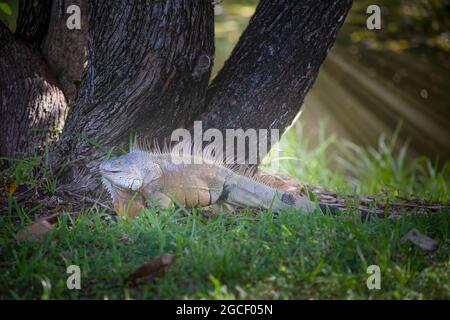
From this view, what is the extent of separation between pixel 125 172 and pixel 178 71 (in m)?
0.94

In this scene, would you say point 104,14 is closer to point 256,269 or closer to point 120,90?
point 120,90

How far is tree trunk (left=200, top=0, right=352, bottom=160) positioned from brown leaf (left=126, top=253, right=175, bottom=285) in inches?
72.2

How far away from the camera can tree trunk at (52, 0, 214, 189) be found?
4.91 metres

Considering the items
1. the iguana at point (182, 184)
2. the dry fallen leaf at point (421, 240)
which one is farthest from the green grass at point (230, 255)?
the iguana at point (182, 184)

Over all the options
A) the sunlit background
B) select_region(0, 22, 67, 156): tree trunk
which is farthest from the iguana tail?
the sunlit background

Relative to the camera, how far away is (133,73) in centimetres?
496

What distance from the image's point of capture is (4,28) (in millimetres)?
5598

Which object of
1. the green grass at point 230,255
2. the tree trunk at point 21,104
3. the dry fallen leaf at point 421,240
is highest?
the tree trunk at point 21,104

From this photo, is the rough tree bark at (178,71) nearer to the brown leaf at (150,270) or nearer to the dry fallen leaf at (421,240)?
the brown leaf at (150,270)

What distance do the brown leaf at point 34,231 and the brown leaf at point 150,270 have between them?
0.88 m

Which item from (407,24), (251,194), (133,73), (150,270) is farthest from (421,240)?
(407,24)

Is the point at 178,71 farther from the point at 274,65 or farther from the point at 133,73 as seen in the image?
the point at 274,65

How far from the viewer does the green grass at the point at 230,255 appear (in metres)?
3.72

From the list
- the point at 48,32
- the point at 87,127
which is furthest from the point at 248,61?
the point at 48,32
